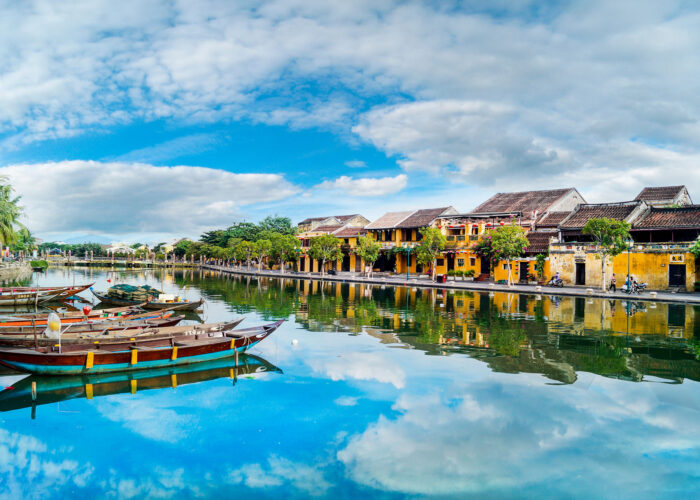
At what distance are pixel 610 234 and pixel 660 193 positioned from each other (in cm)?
1812

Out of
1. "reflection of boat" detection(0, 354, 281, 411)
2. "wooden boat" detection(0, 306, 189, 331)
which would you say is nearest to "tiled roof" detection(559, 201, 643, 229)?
"wooden boat" detection(0, 306, 189, 331)

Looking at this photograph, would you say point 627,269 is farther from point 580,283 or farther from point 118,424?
point 118,424

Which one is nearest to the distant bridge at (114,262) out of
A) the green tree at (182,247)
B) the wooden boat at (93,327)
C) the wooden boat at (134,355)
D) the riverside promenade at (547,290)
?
the green tree at (182,247)

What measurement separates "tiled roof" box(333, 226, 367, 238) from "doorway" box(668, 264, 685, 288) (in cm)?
3417

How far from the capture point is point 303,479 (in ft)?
25.4

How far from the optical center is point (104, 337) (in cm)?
1416

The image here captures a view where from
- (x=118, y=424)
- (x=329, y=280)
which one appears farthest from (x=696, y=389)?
(x=329, y=280)

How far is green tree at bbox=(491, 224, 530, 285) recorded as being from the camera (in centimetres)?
4066

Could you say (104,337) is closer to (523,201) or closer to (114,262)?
(523,201)

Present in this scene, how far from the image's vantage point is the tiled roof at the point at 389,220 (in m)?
58.8

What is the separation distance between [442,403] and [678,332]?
14.5 m

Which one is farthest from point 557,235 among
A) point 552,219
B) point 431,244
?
point 431,244

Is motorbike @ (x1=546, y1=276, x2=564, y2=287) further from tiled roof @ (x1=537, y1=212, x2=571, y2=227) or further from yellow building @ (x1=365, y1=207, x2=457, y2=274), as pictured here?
yellow building @ (x1=365, y1=207, x2=457, y2=274)

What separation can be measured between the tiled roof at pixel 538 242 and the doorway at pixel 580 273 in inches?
123
